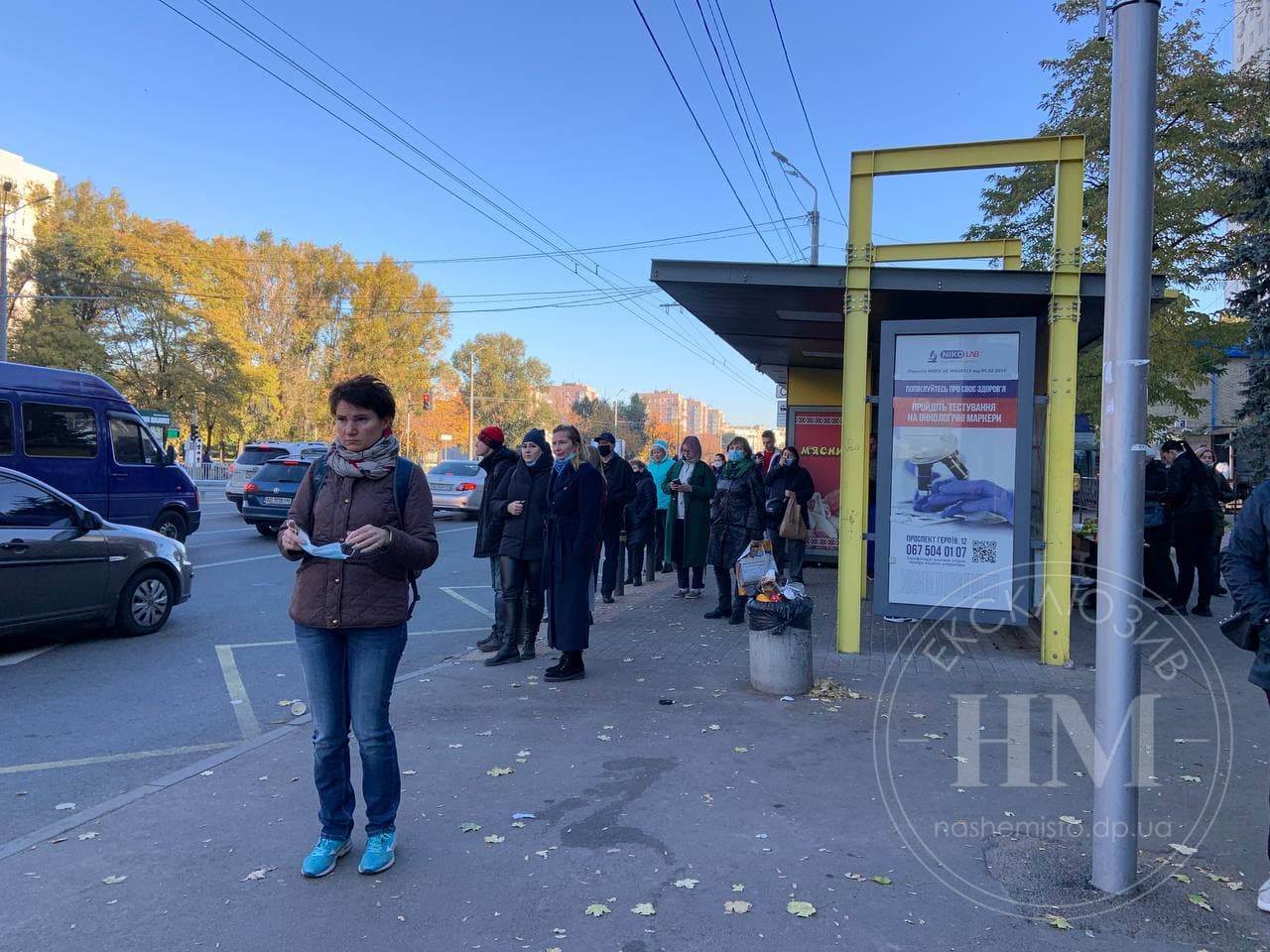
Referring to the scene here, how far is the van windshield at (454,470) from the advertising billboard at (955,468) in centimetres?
1719

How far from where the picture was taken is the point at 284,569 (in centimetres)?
1254

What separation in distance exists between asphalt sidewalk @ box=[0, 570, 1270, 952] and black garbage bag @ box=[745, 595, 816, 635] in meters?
0.51

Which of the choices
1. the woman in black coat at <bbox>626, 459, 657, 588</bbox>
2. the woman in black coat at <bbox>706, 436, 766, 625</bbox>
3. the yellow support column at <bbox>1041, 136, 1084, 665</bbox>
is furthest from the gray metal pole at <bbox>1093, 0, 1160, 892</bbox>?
the woman in black coat at <bbox>626, 459, 657, 588</bbox>

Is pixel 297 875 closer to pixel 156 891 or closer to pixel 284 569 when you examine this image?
pixel 156 891

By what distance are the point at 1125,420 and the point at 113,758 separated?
535 cm

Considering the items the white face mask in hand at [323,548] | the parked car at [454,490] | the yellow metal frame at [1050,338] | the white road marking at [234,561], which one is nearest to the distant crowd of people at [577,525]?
the yellow metal frame at [1050,338]

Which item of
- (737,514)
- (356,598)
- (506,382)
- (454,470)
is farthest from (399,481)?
(506,382)

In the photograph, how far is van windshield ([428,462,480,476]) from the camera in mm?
23031

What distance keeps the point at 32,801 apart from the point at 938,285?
22.1 feet

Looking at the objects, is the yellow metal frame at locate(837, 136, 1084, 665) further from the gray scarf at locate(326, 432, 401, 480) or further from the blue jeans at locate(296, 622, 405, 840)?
the blue jeans at locate(296, 622, 405, 840)

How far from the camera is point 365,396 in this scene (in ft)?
11.1

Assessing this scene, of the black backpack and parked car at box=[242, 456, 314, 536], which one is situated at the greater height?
the black backpack

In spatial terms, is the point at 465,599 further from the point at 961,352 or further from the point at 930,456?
the point at 961,352

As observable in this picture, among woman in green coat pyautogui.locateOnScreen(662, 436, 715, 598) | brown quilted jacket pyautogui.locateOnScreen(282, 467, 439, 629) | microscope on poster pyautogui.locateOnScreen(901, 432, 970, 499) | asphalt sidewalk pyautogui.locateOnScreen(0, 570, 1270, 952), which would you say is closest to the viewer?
asphalt sidewalk pyautogui.locateOnScreen(0, 570, 1270, 952)
